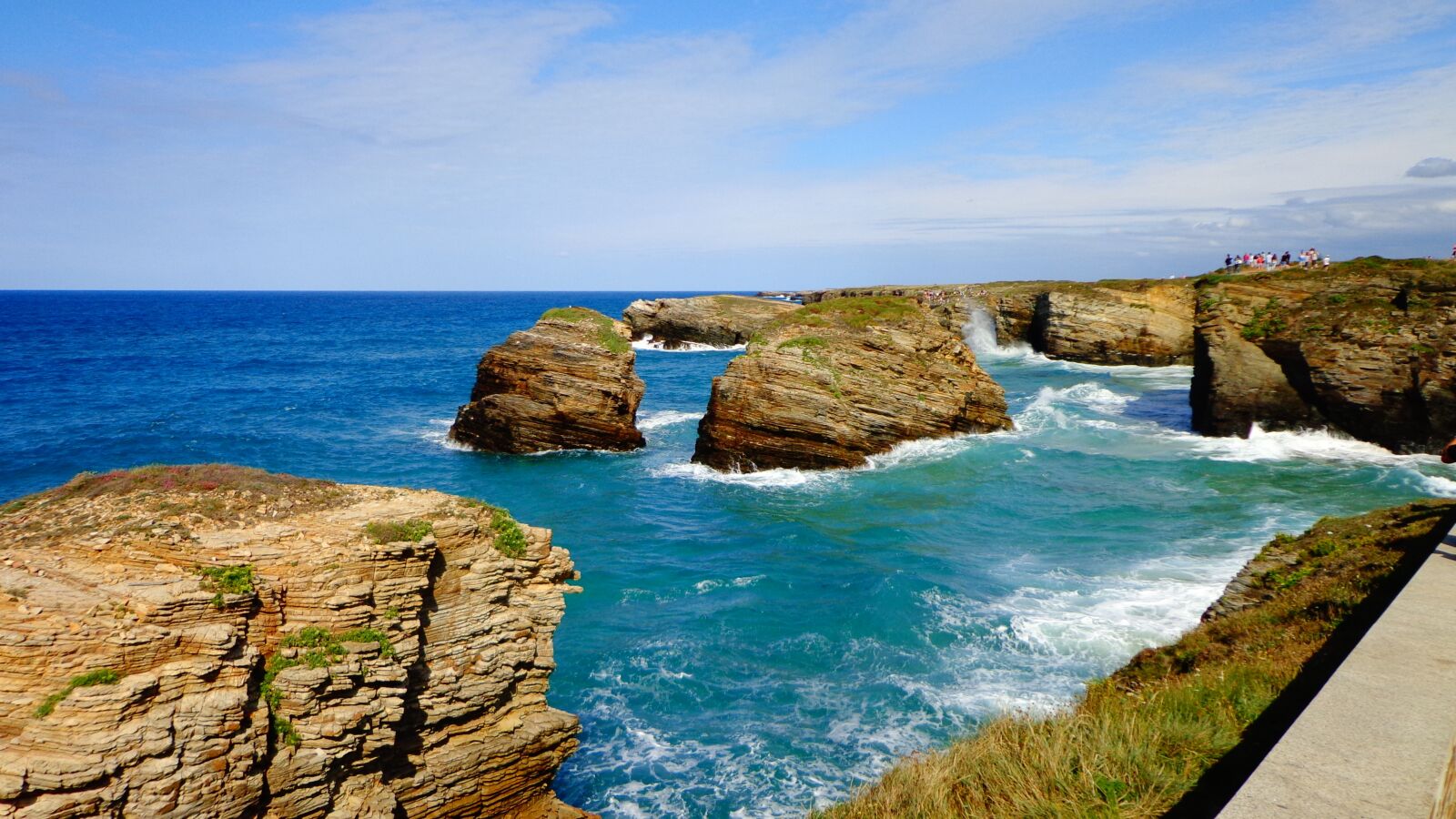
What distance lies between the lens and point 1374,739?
5289mm

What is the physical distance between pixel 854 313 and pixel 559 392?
14.2 meters

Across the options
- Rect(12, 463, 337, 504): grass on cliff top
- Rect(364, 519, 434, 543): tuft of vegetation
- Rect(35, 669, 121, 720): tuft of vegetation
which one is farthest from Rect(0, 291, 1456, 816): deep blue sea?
Rect(35, 669, 121, 720): tuft of vegetation

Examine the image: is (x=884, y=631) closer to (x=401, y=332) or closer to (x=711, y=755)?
(x=711, y=755)

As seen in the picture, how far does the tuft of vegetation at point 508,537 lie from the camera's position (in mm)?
11906

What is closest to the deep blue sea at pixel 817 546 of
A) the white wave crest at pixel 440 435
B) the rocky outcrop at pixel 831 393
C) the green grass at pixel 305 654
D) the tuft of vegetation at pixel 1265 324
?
the white wave crest at pixel 440 435

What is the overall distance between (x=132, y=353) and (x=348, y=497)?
272ft

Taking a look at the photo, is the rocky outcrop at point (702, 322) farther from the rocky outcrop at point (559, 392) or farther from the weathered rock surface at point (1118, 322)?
the rocky outcrop at point (559, 392)

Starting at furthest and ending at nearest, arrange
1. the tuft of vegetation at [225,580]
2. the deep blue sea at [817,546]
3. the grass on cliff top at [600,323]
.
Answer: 1. the grass on cliff top at [600,323]
2. the deep blue sea at [817,546]
3. the tuft of vegetation at [225,580]

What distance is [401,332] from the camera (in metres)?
112

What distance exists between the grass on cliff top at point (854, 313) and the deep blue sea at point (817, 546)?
6.10 metres

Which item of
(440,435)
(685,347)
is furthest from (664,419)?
(685,347)

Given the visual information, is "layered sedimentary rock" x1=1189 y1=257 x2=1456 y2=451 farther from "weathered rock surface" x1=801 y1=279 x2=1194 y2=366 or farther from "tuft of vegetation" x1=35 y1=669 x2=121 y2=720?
"tuft of vegetation" x1=35 y1=669 x2=121 y2=720

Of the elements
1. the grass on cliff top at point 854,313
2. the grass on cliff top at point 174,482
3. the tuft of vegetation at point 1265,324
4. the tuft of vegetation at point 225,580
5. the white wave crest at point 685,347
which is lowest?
the white wave crest at point 685,347

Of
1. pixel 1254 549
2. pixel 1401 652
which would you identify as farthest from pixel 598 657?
pixel 1254 549
